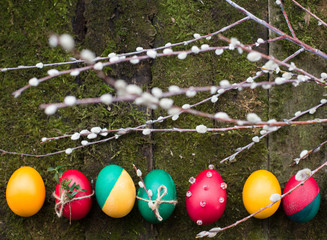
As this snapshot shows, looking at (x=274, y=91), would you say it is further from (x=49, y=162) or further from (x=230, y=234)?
(x=49, y=162)

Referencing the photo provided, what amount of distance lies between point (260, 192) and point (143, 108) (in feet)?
2.10

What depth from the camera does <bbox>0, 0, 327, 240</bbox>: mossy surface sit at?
1.53 m

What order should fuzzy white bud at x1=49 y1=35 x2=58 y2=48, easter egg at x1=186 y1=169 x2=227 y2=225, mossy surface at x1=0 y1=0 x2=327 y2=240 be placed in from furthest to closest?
mossy surface at x1=0 y1=0 x2=327 y2=240 → easter egg at x1=186 y1=169 x2=227 y2=225 → fuzzy white bud at x1=49 y1=35 x2=58 y2=48

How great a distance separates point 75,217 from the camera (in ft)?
4.73

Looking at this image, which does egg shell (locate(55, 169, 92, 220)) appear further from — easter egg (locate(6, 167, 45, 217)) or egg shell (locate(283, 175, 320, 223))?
egg shell (locate(283, 175, 320, 223))

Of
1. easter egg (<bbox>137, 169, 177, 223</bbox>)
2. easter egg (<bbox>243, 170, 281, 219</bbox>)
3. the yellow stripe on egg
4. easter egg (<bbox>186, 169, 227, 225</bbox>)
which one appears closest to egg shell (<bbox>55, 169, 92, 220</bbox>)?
the yellow stripe on egg

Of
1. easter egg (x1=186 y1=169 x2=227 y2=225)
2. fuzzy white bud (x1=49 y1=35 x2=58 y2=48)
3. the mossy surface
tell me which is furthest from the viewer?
the mossy surface

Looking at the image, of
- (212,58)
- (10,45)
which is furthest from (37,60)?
(212,58)

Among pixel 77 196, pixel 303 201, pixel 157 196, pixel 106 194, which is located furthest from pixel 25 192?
pixel 303 201

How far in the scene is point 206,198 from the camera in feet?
4.34

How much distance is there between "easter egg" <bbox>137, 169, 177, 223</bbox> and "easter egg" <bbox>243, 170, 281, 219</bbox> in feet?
1.00

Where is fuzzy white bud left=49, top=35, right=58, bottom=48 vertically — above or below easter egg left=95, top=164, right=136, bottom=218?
above

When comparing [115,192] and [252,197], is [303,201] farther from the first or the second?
[115,192]

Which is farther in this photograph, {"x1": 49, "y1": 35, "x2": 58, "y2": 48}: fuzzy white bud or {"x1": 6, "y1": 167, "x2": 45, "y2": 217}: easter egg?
{"x1": 6, "y1": 167, "x2": 45, "y2": 217}: easter egg
